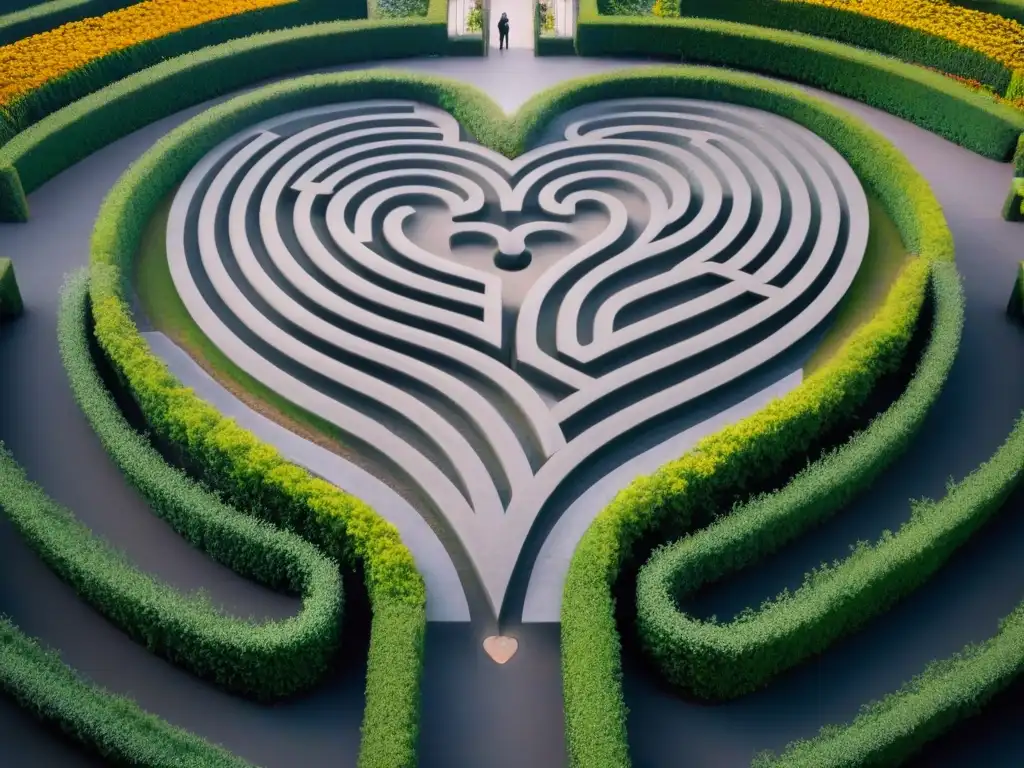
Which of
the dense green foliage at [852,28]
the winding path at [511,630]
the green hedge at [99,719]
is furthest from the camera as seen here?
the dense green foliage at [852,28]

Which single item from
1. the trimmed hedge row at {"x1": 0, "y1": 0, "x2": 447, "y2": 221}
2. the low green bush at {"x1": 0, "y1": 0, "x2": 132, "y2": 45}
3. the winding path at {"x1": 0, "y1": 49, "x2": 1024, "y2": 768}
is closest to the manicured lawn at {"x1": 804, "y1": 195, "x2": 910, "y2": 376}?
the winding path at {"x1": 0, "y1": 49, "x2": 1024, "y2": 768}

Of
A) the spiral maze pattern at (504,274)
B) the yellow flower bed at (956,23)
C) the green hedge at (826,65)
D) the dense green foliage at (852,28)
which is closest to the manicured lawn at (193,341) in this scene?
the spiral maze pattern at (504,274)

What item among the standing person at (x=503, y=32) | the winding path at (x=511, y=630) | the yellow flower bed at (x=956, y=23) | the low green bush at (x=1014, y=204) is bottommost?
the winding path at (x=511, y=630)

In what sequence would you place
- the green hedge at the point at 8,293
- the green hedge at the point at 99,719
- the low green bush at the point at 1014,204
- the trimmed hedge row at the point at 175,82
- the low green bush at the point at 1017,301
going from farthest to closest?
the trimmed hedge row at the point at 175,82, the low green bush at the point at 1014,204, the low green bush at the point at 1017,301, the green hedge at the point at 8,293, the green hedge at the point at 99,719

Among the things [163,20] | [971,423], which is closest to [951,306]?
[971,423]

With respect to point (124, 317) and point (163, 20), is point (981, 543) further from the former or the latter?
point (163, 20)

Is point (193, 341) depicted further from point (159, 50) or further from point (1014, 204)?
point (1014, 204)

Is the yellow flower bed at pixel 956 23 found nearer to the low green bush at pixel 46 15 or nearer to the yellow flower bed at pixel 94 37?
the yellow flower bed at pixel 94 37
